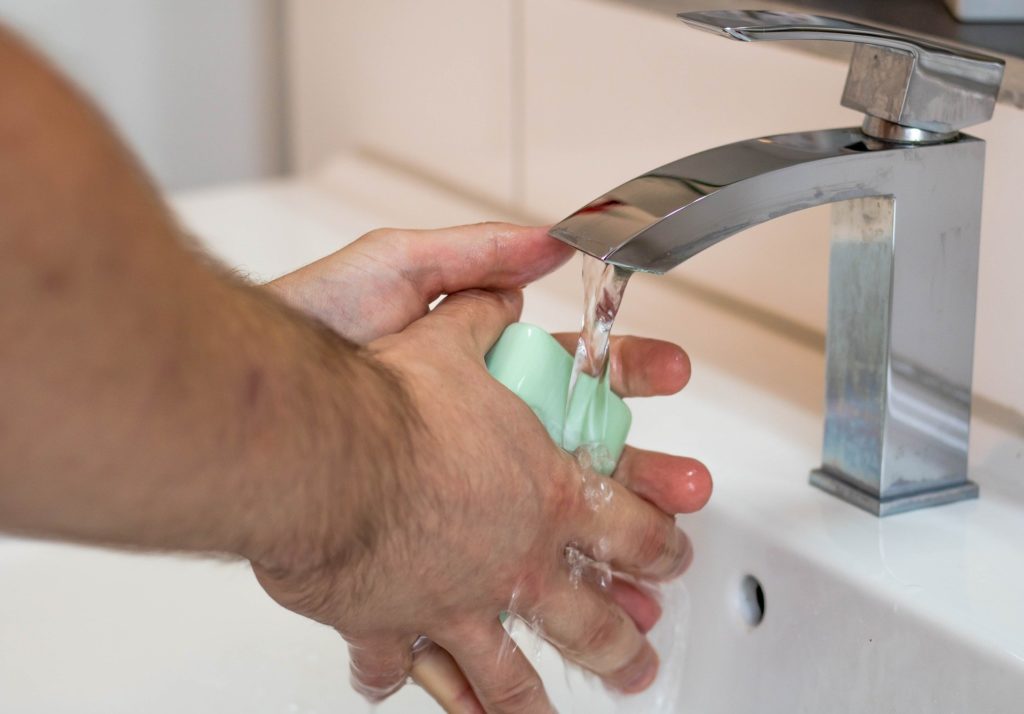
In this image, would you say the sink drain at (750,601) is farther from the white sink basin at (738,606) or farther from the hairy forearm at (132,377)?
the hairy forearm at (132,377)

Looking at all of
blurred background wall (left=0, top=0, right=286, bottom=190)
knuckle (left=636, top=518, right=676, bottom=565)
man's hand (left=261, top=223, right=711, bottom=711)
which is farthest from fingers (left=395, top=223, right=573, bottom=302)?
blurred background wall (left=0, top=0, right=286, bottom=190)

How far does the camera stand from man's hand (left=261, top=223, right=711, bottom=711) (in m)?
0.46

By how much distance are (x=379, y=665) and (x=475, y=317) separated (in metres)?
0.14

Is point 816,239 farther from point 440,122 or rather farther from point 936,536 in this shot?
point 440,122

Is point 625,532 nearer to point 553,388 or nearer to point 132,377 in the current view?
point 553,388

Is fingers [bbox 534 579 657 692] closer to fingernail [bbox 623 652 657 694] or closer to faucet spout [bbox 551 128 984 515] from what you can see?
fingernail [bbox 623 652 657 694]

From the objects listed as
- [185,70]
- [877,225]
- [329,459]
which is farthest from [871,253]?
[185,70]

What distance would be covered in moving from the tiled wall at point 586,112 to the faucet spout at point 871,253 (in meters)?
0.05

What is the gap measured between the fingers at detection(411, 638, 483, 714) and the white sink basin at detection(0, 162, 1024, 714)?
52mm

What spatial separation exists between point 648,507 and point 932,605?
11cm

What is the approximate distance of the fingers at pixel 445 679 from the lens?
1.78 ft

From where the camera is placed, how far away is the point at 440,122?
0.93 meters

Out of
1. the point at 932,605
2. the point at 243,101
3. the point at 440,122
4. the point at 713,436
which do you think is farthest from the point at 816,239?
the point at 243,101

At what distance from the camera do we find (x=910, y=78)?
1.53 ft
